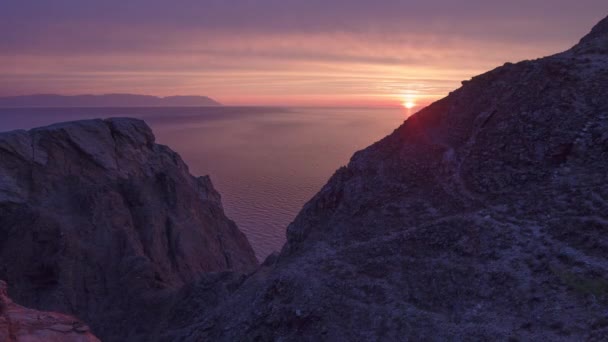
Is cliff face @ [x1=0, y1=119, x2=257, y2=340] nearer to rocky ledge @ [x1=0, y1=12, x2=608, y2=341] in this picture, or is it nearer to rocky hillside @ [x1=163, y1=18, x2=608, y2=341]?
rocky ledge @ [x1=0, y1=12, x2=608, y2=341]

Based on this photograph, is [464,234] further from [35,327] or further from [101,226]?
[101,226]

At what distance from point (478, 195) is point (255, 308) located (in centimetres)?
763

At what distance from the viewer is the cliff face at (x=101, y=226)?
21.2 meters

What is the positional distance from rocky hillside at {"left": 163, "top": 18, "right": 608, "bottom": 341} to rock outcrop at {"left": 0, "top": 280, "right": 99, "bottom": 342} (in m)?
3.89

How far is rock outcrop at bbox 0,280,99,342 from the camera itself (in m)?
10.6

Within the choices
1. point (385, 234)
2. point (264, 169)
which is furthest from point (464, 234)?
point (264, 169)

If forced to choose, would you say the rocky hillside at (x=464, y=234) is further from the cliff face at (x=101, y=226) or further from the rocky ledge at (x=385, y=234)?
the cliff face at (x=101, y=226)

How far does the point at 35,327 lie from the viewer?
37.4 ft

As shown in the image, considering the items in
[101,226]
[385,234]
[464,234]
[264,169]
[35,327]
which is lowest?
[264,169]

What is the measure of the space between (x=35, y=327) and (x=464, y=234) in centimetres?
1128

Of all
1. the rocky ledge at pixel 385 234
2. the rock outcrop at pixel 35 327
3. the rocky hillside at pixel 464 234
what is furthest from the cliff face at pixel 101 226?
the rock outcrop at pixel 35 327

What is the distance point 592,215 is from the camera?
12.3 metres

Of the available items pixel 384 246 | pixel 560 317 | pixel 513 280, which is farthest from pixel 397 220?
pixel 560 317

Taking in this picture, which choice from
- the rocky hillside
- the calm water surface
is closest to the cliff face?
the rocky hillside
